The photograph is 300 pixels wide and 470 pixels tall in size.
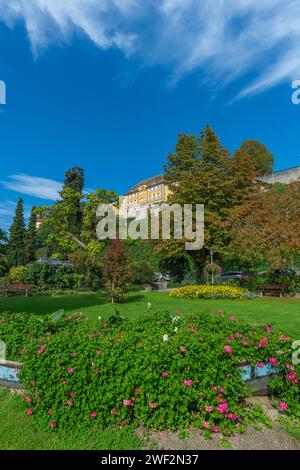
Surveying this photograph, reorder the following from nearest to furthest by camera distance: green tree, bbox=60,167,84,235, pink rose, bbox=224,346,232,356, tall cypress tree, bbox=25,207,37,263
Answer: pink rose, bbox=224,346,232,356 < green tree, bbox=60,167,84,235 < tall cypress tree, bbox=25,207,37,263

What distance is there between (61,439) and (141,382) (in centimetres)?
95

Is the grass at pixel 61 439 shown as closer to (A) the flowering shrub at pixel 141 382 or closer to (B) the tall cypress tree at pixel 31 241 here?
(A) the flowering shrub at pixel 141 382

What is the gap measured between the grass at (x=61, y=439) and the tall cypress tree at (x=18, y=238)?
43752 millimetres

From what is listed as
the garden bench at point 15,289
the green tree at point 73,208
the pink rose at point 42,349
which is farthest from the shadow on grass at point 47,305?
the green tree at point 73,208

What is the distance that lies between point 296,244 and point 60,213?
17553 mm

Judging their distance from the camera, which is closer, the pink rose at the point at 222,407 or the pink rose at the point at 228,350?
the pink rose at the point at 222,407

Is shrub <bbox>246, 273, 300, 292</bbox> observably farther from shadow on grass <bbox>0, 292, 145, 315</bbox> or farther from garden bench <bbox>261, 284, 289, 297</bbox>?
shadow on grass <bbox>0, 292, 145, 315</bbox>

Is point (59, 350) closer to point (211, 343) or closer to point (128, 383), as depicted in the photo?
point (128, 383)

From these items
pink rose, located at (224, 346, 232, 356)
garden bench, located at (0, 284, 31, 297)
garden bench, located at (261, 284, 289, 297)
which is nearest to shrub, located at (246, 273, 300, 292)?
garden bench, located at (261, 284, 289, 297)

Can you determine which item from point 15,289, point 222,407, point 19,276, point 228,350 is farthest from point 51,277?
point 222,407

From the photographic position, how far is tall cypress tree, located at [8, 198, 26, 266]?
148ft

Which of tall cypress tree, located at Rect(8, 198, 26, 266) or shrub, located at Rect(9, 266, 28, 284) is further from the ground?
tall cypress tree, located at Rect(8, 198, 26, 266)

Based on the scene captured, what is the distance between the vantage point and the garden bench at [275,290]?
16.8 meters

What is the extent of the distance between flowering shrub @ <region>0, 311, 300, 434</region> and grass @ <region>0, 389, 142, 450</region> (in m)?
0.09
